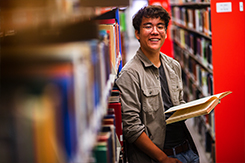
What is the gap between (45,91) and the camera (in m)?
0.61

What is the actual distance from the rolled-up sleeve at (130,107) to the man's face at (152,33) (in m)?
0.26

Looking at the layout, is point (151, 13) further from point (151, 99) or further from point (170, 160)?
point (170, 160)

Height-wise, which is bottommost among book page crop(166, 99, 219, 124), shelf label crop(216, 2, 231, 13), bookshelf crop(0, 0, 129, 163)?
book page crop(166, 99, 219, 124)

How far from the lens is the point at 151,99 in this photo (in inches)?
76.6

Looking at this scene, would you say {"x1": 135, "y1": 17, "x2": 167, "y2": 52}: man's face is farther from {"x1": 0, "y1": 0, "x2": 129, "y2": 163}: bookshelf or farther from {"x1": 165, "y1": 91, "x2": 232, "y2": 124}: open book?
{"x1": 0, "y1": 0, "x2": 129, "y2": 163}: bookshelf

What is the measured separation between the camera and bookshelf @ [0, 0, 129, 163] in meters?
0.61

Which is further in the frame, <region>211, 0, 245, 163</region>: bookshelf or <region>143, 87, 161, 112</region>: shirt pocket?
<region>211, 0, 245, 163</region>: bookshelf

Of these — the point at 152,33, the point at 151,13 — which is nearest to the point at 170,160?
the point at 152,33

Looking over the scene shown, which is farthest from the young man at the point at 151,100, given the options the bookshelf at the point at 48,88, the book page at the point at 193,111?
the bookshelf at the point at 48,88

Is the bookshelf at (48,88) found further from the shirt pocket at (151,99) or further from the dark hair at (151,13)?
the dark hair at (151,13)

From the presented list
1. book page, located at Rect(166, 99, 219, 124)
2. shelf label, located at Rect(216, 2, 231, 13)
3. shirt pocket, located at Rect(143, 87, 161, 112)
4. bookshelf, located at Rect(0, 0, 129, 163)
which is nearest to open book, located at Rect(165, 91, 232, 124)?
book page, located at Rect(166, 99, 219, 124)

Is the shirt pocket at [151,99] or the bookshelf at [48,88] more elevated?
the bookshelf at [48,88]

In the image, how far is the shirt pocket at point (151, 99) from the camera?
6.33 ft

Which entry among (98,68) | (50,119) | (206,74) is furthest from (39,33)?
(206,74)
